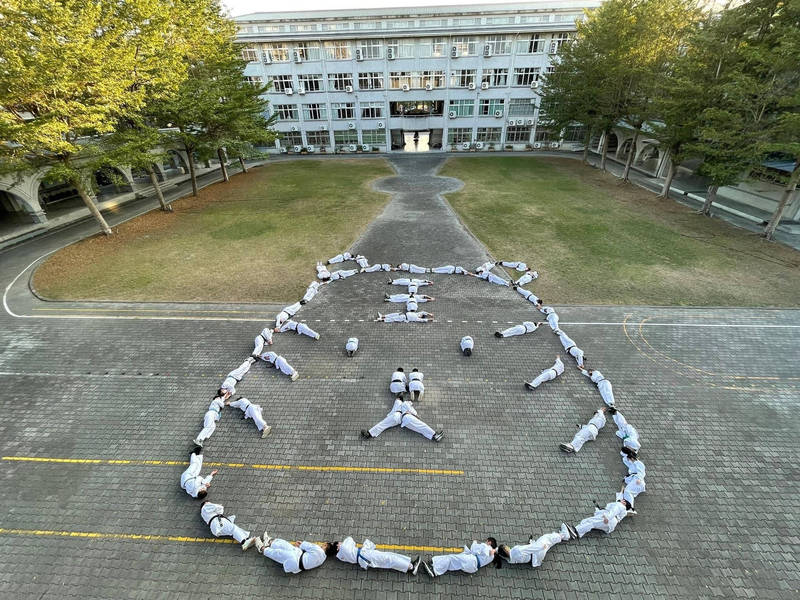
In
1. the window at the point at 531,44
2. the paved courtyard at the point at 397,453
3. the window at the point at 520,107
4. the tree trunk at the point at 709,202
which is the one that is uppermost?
the window at the point at 531,44

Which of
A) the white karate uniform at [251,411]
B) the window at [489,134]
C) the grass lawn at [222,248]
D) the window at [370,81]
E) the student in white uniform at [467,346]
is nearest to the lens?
the white karate uniform at [251,411]

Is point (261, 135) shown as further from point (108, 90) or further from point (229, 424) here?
point (229, 424)

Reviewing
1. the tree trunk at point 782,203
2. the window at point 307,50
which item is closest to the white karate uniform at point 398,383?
the tree trunk at point 782,203

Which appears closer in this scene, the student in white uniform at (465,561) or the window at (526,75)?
Result: the student in white uniform at (465,561)

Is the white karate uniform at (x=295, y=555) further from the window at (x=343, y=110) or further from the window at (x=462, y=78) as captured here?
the window at (x=462, y=78)

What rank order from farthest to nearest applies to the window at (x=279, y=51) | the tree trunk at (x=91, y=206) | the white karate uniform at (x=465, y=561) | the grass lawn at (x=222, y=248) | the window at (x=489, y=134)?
1. the window at (x=489, y=134)
2. the window at (x=279, y=51)
3. the tree trunk at (x=91, y=206)
4. the grass lawn at (x=222, y=248)
5. the white karate uniform at (x=465, y=561)

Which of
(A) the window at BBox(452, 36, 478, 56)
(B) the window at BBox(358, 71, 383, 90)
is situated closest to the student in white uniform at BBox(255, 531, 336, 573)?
(B) the window at BBox(358, 71, 383, 90)

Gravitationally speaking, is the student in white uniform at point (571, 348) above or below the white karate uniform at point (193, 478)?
below

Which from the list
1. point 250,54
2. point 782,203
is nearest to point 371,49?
point 250,54
